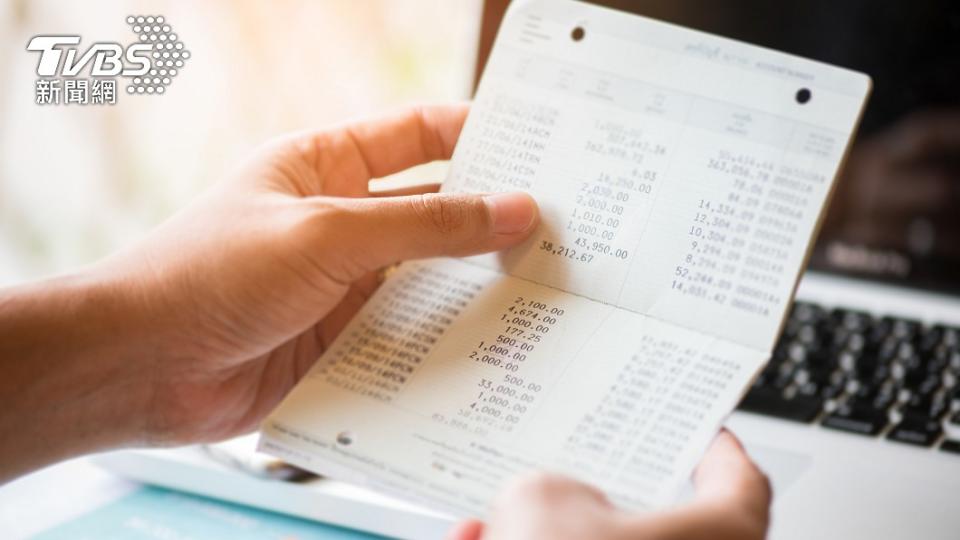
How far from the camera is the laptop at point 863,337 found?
59 cm

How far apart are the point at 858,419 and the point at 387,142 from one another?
42 cm

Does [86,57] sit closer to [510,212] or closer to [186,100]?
[186,100]

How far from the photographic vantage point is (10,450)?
56 cm

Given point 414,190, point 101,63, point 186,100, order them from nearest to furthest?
point 414,190, point 101,63, point 186,100

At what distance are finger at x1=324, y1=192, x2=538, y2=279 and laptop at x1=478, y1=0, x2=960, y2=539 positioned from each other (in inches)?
9.7

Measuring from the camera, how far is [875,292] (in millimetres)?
877

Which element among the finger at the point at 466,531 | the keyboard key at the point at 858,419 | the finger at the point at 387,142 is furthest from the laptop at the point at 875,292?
the finger at the point at 466,531

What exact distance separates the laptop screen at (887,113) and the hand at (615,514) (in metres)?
0.50

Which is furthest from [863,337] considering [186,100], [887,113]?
[186,100]

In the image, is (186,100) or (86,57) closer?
(86,57)

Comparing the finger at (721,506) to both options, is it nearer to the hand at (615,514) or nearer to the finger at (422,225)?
the hand at (615,514)

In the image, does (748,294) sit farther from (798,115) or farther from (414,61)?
(414,61)

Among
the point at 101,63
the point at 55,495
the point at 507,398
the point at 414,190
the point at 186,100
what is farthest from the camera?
the point at 186,100

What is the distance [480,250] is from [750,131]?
0.61 ft
